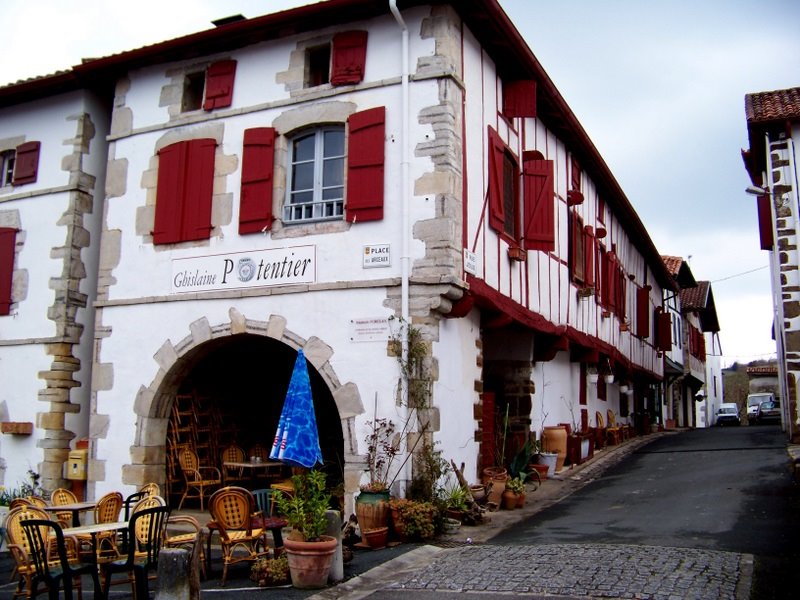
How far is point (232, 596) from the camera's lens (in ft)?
20.6

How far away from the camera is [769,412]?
3012cm

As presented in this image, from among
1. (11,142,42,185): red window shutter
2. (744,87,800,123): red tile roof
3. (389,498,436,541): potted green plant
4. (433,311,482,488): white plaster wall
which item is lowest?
(389,498,436,541): potted green plant

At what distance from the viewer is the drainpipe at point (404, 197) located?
844 centimetres

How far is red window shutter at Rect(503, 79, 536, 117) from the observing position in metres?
10.9

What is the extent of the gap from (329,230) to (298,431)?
2824mm

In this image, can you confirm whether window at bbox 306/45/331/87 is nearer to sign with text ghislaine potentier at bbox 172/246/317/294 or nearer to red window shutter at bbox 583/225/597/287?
sign with text ghislaine potentier at bbox 172/246/317/294

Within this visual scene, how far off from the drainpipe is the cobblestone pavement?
1842 mm

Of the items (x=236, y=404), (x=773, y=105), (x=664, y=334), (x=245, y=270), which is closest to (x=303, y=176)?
(x=245, y=270)

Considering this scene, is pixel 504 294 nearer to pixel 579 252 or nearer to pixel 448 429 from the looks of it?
pixel 448 429

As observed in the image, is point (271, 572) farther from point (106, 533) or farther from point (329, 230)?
point (329, 230)

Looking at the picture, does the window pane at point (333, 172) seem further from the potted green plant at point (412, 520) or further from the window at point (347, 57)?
the potted green plant at point (412, 520)

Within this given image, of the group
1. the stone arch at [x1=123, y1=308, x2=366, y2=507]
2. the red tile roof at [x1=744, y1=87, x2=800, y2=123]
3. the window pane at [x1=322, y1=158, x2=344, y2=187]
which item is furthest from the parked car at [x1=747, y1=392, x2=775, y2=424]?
the window pane at [x1=322, y1=158, x2=344, y2=187]

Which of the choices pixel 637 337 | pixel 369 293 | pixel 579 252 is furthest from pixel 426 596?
pixel 637 337

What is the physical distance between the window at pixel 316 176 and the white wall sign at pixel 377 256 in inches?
27.9
